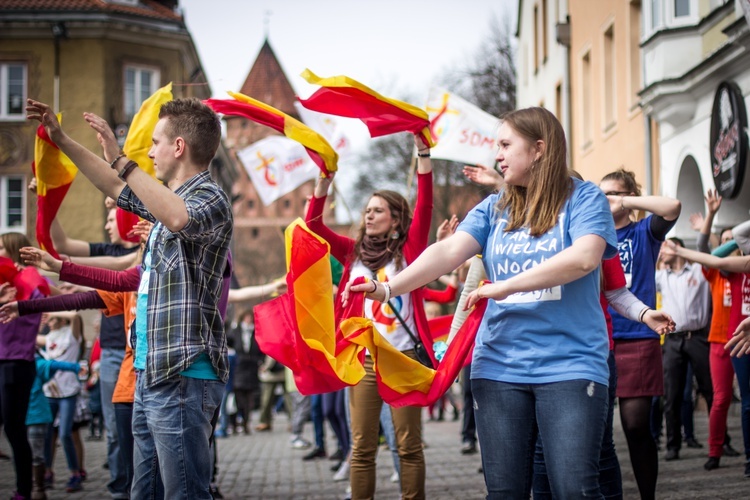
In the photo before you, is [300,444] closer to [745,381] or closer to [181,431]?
[745,381]

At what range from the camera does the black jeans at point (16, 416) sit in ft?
25.7

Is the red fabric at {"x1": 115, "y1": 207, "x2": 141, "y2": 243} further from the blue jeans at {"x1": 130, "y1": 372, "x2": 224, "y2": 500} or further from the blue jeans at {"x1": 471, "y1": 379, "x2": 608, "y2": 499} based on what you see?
the blue jeans at {"x1": 471, "y1": 379, "x2": 608, "y2": 499}

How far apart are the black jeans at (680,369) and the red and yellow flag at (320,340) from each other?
21.3 ft

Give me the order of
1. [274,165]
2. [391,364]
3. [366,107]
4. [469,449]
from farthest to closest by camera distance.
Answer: [274,165], [469,449], [366,107], [391,364]

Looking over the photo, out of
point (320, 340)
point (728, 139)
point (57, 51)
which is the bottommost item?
point (320, 340)

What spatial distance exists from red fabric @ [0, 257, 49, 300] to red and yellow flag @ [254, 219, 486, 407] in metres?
3.12

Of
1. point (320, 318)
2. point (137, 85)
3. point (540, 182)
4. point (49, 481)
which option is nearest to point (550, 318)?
point (540, 182)

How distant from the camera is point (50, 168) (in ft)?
21.8

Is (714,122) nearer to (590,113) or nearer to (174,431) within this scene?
(590,113)

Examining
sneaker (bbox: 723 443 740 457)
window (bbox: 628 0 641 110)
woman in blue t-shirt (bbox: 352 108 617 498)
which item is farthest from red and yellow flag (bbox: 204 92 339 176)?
window (bbox: 628 0 641 110)

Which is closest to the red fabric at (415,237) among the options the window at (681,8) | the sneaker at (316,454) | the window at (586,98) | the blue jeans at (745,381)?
the blue jeans at (745,381)

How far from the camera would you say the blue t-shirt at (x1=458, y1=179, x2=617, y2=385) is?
12.8 ft

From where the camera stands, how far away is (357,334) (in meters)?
5.00

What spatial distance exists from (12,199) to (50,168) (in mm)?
29355
